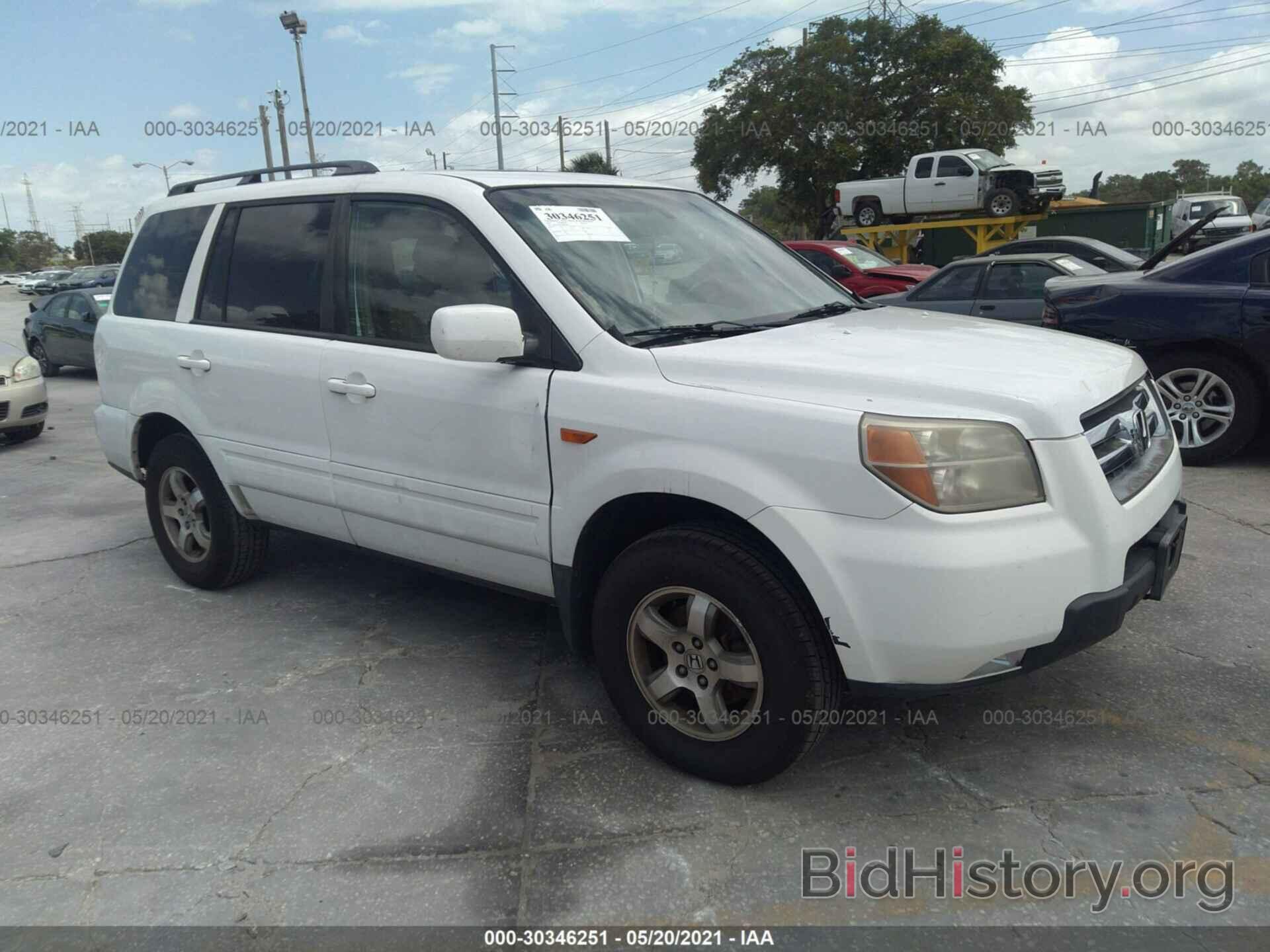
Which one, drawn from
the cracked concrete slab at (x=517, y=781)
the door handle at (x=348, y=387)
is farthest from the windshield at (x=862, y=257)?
the door handle at (x=348, y=387)

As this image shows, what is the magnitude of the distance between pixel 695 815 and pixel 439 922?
78 cm

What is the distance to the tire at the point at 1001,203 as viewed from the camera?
23016 millimetres

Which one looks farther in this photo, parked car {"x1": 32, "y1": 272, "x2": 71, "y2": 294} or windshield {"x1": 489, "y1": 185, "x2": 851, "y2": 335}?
parked car {"x1": 32, "y1": 272, "x2": 71, "y2": 294}

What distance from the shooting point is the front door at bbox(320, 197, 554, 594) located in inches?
128

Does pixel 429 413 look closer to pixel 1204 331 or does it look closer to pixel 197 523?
pixel 197 523

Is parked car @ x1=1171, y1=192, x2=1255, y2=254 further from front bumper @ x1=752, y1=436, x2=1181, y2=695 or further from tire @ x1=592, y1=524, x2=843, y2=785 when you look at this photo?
tire @ x1=592, y1=524, x2=843, y2=785

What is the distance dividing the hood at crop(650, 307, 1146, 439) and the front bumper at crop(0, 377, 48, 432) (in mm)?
8885

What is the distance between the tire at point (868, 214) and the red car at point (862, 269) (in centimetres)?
946

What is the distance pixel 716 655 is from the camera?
113 inches

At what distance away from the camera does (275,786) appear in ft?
10.3

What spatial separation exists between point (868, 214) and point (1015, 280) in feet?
53.5

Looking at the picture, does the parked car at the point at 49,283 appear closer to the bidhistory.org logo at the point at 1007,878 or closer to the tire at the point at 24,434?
the tire at the point at 24,434

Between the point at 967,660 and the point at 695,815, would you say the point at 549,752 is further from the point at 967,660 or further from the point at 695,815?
the point at 967,660

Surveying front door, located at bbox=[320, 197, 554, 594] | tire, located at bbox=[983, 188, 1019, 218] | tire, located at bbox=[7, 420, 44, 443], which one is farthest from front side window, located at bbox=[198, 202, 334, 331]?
tire, located at bbox=[983, 188, 1019, 218]
